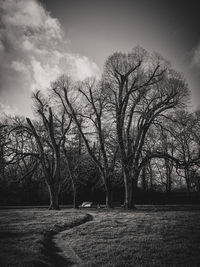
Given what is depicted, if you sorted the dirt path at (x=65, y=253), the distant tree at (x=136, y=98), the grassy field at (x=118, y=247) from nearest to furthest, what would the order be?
the grassy field at (x=118, y=247) → the dirt path at (x=65, y=253) → the distant tree at (x=136, y=98)

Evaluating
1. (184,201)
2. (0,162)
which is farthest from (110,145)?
(184,201)

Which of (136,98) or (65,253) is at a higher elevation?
(136,98)

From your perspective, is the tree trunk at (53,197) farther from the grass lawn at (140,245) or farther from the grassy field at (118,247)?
the grass lawn at (140,245)

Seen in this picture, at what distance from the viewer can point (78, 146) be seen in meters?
32.4

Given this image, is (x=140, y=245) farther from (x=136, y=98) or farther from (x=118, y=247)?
(x=136, y=98)

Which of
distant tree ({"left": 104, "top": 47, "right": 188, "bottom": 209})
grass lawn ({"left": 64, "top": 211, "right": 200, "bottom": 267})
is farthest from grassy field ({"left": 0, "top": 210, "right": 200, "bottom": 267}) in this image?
distant tree ({"left": 104, "top": 47, "right": 188, "bottom": 209})

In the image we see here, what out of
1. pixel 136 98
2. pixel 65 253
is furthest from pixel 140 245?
pixel 136 98

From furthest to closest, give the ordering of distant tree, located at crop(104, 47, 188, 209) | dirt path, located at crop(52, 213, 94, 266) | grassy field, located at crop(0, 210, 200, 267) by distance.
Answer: distant tree, located at crop(104, 47, 188, 209) < dirt path, located at crop(52, 213, 94, 266) < grassy field, located at crop(0, 210, 200, 267)

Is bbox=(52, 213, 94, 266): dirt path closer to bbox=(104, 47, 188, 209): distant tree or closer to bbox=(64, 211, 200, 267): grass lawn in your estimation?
bbox=(64, 211, 200, 267): grass lawn

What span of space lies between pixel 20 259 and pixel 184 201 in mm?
34005

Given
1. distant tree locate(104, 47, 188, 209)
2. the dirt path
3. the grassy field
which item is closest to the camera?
the grassy field

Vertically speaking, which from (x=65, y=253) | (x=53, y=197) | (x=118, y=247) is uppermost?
(x=53, y=197)

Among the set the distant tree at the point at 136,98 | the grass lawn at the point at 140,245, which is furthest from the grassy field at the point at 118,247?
the distant tree at the point at 136,98

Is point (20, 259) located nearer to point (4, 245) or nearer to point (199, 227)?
point (4, 245)
